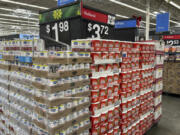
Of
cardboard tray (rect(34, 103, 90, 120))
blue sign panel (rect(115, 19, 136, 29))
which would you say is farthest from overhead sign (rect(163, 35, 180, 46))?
cardboard tray (rect(34, 103, 90, 120))

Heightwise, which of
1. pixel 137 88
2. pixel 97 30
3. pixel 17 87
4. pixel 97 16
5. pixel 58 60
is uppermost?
pixel 97 16

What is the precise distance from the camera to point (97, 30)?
11.1 ft

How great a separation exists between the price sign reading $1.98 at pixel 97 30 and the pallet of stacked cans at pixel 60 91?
884 mm

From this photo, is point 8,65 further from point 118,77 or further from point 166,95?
point 166,95

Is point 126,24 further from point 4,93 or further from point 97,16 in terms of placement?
point 4,93

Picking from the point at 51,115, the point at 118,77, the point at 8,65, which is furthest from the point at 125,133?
the point at 8,65

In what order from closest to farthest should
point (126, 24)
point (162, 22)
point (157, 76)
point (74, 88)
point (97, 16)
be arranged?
point (74, 88) < point (97, 16) < point (157, 76) < point (126, 24) < point (162, 22)

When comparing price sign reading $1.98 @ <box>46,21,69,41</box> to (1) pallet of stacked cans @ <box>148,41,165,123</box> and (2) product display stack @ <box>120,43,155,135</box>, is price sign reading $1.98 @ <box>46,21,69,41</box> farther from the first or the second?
(1) pallet of stacked cans @ <box>148,41,165,123</box>

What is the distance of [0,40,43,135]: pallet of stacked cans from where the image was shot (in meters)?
2.54

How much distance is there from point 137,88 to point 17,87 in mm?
2678

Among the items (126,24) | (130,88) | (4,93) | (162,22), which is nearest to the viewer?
(4,93)

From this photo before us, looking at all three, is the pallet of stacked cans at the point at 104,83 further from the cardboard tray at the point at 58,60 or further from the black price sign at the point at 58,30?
the black price sign at the point at 58,30

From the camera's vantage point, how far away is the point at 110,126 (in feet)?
→ 9.95

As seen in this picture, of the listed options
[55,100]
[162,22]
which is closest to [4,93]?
[55,100]
